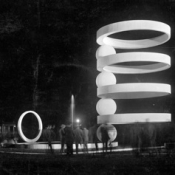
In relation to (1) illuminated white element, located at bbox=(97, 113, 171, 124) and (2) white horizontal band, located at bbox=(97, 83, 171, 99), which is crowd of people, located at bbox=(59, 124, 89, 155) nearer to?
(1) illuminated white element, located at bbox=(97, 113, 171, 124)

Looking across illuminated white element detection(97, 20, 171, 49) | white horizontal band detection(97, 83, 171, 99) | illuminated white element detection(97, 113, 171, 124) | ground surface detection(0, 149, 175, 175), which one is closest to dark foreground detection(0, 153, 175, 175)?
ground surface detection(0, 149, 175, 175)

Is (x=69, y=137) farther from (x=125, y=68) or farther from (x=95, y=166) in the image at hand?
(x=125, y=68)

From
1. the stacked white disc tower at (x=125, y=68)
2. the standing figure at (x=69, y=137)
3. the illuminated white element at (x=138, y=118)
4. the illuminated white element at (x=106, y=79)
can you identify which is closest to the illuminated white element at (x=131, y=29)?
the stacked white disc tower at (x=125, y=68)

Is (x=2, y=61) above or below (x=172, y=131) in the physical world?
above

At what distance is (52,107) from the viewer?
45.3 meters

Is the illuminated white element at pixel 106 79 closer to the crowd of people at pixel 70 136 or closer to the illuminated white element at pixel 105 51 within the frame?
the illuminated white element at pixel 105 51

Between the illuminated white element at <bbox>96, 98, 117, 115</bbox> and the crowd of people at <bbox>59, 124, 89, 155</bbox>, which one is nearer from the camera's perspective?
the crowd of people at <bbox>59, 124, 89, 155</bbox>

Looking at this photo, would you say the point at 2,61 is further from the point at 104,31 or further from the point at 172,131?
the point at 172,131

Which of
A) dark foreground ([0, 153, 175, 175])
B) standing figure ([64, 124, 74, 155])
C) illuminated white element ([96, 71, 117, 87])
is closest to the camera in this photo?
dark foreground ([0, 153, 175, 175])

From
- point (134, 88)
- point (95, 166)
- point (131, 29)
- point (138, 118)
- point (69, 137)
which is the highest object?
point (131, 29)

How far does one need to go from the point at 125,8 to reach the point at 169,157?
86.3 feet

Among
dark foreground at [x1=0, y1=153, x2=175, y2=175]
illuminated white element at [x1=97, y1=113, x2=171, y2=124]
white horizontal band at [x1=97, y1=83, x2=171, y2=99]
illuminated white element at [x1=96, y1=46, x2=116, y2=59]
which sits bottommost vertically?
dark foreground at [x1=0, y1=153, x2=175, y2=175]

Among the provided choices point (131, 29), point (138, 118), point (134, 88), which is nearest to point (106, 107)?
point (138, 118)

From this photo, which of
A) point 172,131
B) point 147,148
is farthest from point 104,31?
point 147,148
